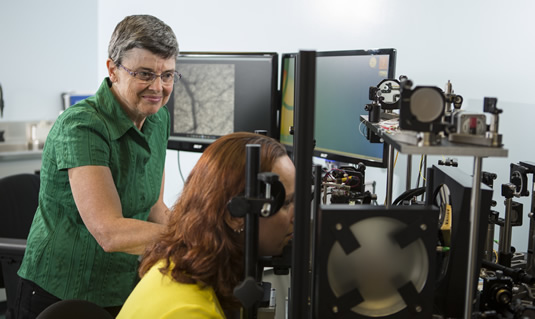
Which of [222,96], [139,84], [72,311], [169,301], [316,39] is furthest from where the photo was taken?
[316,39]

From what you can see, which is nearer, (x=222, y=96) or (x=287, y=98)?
(x=287, y=98)

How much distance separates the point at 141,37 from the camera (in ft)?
5.07

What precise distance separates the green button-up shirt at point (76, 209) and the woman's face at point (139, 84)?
0.12ft

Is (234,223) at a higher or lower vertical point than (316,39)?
lower

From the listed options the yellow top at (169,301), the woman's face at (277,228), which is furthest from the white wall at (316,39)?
the yellow top at (169,301)

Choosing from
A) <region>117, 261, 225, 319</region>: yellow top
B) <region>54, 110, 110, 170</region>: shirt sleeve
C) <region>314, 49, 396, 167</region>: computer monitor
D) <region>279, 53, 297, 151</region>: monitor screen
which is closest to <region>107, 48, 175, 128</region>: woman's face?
<region>54, 110, 110, 170</region>: shirt sleeve

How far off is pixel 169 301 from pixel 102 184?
22.5 inches

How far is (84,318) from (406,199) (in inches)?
36.1

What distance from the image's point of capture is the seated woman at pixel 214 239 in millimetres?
1020

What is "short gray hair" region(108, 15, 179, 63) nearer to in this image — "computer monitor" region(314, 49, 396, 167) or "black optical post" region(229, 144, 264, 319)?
"computer monitor" region(314, 49, 396, 167)

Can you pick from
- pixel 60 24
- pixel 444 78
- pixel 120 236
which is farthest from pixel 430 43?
pixel 60 24

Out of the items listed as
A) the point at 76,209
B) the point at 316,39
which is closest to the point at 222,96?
the point at 316,39

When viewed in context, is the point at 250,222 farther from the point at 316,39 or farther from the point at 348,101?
the point at 316,39

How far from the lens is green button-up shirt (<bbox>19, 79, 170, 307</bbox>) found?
151 centimetres
